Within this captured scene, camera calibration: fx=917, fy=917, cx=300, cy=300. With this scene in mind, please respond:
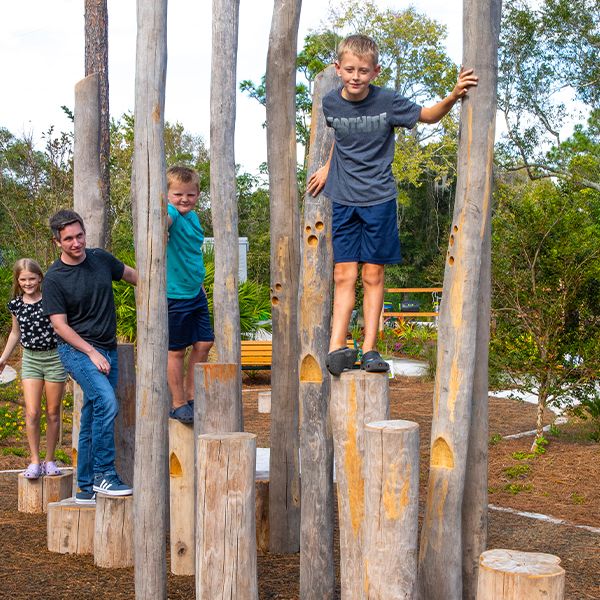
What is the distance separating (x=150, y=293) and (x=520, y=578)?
6.27 ft

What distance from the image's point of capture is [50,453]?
6137 mm

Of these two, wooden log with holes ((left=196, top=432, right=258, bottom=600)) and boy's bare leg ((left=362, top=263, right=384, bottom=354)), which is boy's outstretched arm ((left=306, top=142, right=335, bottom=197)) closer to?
boy's bare leg ((left=362, top=263, right=384, bottom=354))

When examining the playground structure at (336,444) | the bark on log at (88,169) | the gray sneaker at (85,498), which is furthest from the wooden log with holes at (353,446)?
the bark on log at (88,169)

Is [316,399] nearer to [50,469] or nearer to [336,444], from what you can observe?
[336,444]

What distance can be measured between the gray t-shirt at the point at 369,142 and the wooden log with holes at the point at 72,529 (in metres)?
2.38

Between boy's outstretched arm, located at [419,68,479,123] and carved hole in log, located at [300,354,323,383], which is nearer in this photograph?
boy's outstretched arm, located at [419,68,479,123]

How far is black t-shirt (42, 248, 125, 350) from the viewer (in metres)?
4.93

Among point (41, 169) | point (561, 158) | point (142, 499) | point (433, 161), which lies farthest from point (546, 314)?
point (433, 161)

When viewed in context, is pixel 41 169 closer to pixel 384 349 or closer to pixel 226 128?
pixel 384 349

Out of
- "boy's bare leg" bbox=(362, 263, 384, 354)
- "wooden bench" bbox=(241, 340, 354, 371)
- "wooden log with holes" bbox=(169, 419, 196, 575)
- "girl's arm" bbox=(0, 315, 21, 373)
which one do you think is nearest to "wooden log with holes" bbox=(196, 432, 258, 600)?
"boy's bare leg" bbox=(362, 263, 384, 354)

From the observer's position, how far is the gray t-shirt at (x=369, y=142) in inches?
156

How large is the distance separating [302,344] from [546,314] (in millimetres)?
4195

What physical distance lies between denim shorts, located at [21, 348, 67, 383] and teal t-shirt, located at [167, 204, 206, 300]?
124 centimetres

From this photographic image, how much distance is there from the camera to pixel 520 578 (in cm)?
304
